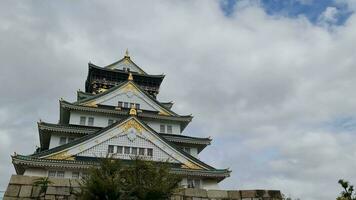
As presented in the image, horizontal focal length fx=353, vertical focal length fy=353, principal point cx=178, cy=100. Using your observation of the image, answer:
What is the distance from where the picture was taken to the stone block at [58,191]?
1205 centimetres

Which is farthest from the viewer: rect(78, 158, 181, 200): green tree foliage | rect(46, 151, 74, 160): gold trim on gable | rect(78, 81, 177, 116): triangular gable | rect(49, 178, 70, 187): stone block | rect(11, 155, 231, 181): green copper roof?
rect(78, 81, 177, 116): triangular gable

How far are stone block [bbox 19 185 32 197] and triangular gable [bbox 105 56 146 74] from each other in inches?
1063

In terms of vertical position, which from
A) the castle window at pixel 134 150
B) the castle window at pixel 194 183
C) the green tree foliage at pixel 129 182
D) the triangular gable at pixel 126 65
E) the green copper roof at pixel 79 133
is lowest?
the green tree foliage at pixel 129 182

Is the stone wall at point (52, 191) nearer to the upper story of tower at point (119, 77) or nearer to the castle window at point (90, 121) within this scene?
the castle window at point (90, 121)

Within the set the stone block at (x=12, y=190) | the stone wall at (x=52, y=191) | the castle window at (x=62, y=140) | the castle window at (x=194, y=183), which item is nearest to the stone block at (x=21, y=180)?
the stone wall at (x=52, y=191)

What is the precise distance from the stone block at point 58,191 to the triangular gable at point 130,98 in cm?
1994

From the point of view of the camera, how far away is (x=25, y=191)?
39.3 ft

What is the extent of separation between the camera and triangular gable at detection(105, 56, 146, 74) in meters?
38.6

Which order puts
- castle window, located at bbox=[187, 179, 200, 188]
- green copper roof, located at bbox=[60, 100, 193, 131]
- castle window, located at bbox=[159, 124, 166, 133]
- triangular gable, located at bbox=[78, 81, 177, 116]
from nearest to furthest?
castle window, located at bbox=[187, 179, 200, 188] < green copper roof, located at bbox=[60, 100, 193, 131] < castle window, located at bbox=[159, 124, 166, 133] < triangular gable, located at bbox=[78, 81, 177, 116]

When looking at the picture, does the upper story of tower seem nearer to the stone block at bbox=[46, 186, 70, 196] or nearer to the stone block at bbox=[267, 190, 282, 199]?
the stone block at bbox=[46, 186, 70, 196]

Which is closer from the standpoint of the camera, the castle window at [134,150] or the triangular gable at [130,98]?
the castle window at [134,150]

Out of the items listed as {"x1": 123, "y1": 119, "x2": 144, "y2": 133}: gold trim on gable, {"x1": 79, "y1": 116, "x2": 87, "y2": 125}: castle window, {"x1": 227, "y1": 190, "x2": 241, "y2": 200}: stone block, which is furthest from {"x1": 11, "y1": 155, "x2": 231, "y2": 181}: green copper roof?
{"x1": 227, "y1": 190, "x2": 241, "y2": 200}: stone block

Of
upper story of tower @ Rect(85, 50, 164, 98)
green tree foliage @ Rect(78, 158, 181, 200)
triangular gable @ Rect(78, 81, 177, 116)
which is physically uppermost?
upper story of tower @ Rect(85, 50, 164, 98)

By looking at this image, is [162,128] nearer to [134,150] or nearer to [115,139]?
[134,150]
